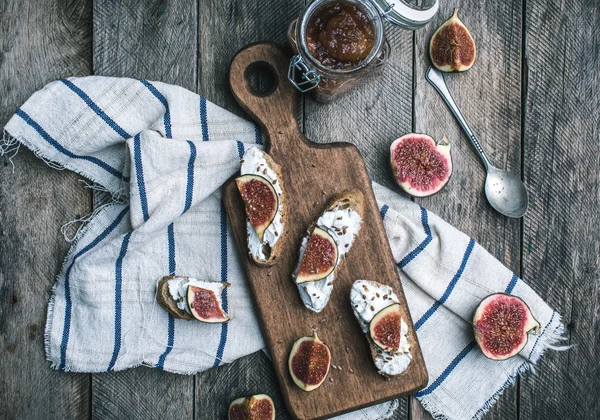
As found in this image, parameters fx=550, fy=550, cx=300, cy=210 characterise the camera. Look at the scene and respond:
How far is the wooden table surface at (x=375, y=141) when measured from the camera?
2893 millimetres

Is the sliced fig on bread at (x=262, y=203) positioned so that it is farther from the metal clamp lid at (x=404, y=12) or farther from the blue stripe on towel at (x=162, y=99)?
the metal clamp lid at (x=404, y=12)

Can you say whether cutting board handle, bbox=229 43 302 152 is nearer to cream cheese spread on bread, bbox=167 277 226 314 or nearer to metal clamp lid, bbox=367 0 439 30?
metal clamp lid, bbox=367 0 439 30

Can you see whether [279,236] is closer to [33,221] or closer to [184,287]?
[184,287]

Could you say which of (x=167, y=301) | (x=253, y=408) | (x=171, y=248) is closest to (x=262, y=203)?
(x=171, y=248)

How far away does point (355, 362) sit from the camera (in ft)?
9.12

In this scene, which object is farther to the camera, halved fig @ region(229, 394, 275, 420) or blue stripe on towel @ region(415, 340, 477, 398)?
blue stripe on towel @ region(415, 340, 477, 398)

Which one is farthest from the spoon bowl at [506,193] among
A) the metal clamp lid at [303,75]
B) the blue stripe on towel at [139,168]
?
the blue stripe on towel at [139,168]

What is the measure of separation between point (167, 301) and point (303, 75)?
130 cm

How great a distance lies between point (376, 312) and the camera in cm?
266

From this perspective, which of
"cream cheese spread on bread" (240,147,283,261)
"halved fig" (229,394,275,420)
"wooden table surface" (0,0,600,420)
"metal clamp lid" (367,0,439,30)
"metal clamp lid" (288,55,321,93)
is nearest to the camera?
"metal clamp lid" (367,0,439,30)

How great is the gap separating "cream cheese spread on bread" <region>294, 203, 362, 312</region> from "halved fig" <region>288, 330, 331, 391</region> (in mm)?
175

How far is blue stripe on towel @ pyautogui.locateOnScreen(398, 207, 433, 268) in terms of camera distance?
9.47 feet

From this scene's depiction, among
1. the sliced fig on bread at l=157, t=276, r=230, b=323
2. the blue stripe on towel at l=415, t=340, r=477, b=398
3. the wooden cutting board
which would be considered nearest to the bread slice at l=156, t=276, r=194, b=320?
the sliced fig on bread at l=157, t=276, r=230, b=323

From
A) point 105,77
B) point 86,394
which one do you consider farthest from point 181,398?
point 105,77
